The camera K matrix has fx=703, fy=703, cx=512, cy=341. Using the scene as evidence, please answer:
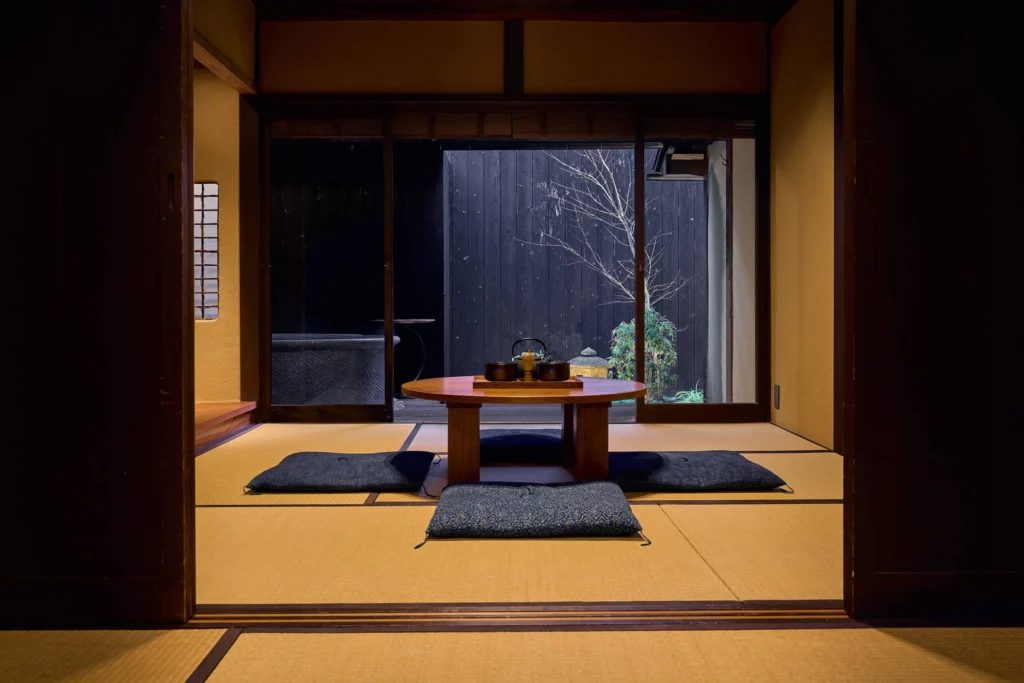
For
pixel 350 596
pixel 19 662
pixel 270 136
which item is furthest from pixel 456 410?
pixel 270 136

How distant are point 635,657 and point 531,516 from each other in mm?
939

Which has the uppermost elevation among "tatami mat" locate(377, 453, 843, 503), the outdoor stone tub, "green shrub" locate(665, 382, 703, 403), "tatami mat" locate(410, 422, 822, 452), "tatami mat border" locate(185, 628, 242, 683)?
the outdoor stone tub

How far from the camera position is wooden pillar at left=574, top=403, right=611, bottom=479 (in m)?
3.04

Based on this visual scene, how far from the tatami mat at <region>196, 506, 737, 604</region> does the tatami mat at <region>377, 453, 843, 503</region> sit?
0.34 metres

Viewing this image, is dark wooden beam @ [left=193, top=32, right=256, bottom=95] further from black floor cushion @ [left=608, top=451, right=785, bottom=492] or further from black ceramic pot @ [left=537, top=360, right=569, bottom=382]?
black floor cushion @ [left=608, top=451, right=785, bottom=492]

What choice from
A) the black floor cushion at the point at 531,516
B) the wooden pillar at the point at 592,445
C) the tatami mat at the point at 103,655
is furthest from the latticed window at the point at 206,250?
the tatami mat at the point at 103,655

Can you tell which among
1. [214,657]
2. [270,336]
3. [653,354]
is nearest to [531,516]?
[214,657]

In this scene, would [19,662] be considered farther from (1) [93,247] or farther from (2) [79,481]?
(1) [93,247]

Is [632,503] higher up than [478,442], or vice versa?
[478,442]

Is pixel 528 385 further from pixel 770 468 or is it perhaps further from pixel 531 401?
pixel 770 468

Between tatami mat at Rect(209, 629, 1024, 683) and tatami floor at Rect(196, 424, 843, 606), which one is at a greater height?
tatami floor at Rect(196, 424, 843, 606)

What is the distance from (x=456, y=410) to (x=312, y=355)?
2867 mm

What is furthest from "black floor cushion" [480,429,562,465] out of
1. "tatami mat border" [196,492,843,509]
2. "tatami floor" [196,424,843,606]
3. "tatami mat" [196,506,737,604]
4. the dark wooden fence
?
the dark wooden fence

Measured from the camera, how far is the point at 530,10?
4926 millimetres
